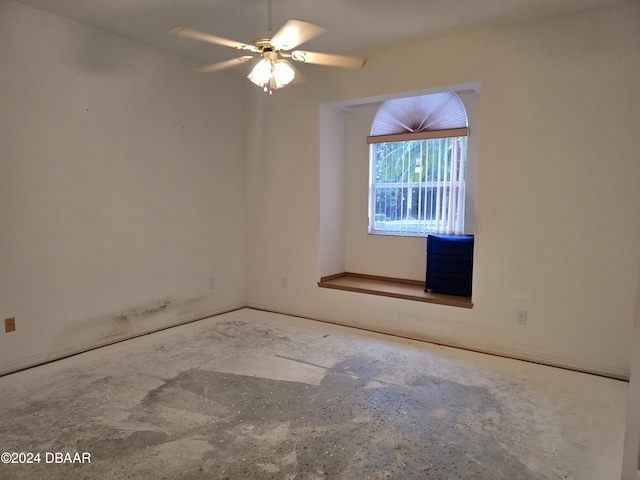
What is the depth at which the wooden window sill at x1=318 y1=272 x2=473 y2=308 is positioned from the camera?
376 centimetres

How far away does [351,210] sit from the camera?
16.0 ft

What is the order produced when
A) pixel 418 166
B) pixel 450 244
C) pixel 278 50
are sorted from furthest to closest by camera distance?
pixel 418 166
pixel 450 244
pixel 278 50

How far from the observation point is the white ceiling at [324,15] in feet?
9.66

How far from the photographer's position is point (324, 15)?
3.13 meters

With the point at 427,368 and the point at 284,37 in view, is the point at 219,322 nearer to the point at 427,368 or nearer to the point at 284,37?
the point at 427,368

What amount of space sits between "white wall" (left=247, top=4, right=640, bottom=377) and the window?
0.60 m

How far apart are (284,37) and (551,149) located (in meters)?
2.21

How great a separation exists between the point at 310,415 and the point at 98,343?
2.23 m

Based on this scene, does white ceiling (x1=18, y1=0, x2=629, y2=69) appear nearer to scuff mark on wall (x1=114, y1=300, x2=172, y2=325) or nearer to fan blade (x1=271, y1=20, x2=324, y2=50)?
fan blade (x1=271, y1=20, x2=324, y2=50)

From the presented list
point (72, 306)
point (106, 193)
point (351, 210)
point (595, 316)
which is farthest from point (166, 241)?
point (595, 316)

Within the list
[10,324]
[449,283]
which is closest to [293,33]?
[449,283]

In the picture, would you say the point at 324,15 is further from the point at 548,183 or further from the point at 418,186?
the point at 548,183

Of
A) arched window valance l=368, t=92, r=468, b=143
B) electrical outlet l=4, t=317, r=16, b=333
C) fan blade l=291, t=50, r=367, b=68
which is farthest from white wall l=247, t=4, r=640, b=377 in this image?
electrical outlet l=4, t=317, r=16, b=333

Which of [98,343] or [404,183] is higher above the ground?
[404,183]
